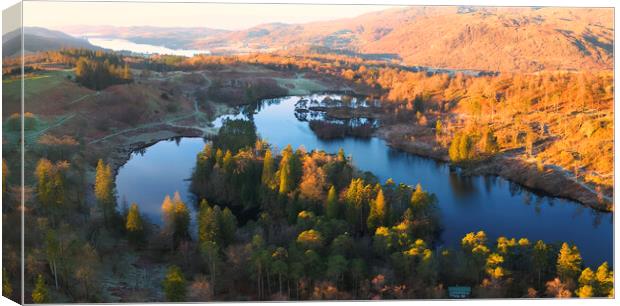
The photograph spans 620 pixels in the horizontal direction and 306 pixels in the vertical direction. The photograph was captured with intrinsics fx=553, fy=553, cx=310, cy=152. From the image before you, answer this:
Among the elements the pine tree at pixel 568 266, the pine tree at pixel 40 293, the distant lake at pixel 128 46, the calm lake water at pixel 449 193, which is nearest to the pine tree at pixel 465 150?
the calm lake water at pixel 449 193

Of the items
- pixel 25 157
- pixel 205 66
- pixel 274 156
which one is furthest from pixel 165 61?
pixel 25 157

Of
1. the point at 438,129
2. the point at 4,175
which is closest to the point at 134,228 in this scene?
the point at 4,175

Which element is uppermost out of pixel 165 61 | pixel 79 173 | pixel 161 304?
pixel 165 61

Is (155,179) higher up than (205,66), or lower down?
lower down

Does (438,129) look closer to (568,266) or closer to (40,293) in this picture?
(568,266)

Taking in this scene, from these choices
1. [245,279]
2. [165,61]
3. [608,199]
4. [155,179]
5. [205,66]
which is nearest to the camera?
[245,279]

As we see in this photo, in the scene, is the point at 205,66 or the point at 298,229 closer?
the point at 298,229

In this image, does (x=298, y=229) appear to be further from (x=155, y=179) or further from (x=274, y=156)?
(x=155, y=179)
